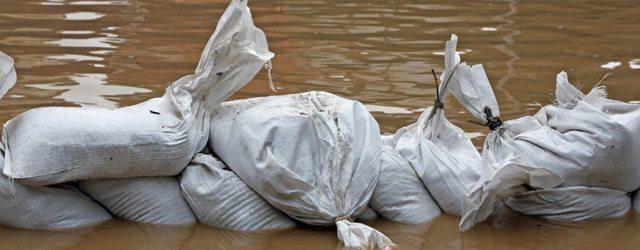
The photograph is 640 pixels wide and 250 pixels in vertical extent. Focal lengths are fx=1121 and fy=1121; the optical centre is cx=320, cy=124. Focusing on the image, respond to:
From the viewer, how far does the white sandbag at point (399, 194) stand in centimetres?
379

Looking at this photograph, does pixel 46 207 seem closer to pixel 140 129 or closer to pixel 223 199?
pixel 140 129

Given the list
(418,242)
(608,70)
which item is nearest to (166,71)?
(608,70)

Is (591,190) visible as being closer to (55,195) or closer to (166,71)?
(55,195)

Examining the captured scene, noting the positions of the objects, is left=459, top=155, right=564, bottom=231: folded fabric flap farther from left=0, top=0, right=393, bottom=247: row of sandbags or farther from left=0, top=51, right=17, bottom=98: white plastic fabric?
left=0, top=51, right=17, bottom=98: white plastic fabric

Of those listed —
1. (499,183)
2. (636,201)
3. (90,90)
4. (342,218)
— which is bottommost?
(90,90)

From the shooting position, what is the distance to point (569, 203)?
387 cm

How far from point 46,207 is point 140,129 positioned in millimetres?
403

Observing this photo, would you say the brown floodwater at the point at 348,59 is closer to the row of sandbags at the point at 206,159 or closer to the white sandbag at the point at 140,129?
the row of sandbags at the point at 206,159

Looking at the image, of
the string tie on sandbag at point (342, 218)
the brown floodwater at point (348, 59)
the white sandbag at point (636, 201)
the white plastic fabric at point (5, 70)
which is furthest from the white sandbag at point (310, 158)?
the white sandbag at point (636, 201)

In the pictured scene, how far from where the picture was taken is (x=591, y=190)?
3857mm

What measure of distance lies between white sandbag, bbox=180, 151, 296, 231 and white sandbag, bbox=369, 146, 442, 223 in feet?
1.18

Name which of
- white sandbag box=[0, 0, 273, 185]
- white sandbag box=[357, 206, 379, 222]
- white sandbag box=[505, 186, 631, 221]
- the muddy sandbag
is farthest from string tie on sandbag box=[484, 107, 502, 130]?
white sandbag box=[0, 0, 273, 185]

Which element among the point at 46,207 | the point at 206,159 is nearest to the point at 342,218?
the point at 206,159

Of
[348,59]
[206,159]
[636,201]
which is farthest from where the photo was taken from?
[348,59]
